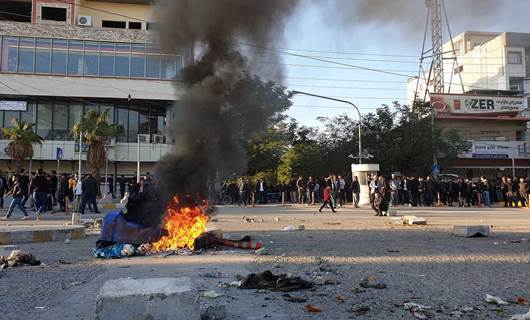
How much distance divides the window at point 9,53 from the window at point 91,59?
5.42 m

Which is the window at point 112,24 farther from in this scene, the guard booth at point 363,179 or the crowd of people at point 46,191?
the guard booth at point 363,179

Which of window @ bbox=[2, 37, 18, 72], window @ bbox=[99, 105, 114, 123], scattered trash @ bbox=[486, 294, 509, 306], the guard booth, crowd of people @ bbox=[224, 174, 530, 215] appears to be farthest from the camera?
window @ bbox=[99, 105, 114, 123]

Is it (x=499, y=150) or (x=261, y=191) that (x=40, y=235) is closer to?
(x=261, y=191)

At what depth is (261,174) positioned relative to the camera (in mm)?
35312

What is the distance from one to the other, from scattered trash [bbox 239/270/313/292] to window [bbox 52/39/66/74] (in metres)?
38.8

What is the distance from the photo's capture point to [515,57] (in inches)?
2404

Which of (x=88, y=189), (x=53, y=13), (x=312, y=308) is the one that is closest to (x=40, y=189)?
(x=88, y=189)

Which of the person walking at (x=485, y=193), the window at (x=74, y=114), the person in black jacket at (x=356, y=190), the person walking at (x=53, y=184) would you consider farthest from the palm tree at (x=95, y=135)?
the person walking at (x=485, y=193)

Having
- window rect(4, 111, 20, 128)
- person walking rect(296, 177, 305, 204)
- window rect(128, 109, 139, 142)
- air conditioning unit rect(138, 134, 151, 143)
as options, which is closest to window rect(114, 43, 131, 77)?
window rect(128, 109, 139, 142)

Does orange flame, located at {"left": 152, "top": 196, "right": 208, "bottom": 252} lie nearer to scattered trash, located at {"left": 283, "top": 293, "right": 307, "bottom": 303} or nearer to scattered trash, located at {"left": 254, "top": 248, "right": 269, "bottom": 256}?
scattered trash, located at {"left": 254, "top": 248, "right": 269, "bottom": 256}

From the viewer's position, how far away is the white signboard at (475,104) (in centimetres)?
4638

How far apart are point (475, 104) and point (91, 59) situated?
36.1m

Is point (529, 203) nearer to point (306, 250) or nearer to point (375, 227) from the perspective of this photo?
point (375, 227)

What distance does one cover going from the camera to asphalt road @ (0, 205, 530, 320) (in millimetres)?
4828
